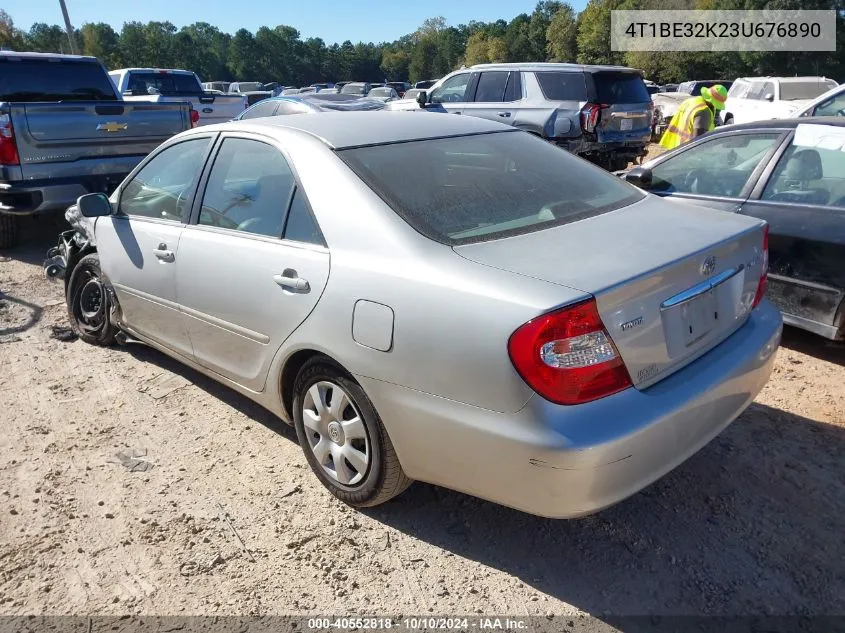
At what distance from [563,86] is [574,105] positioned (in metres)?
0.44

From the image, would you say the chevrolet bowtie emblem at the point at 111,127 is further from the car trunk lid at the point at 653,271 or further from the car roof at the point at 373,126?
the car trunk lid at the point at 653,271

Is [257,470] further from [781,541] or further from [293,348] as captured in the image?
[781,541]

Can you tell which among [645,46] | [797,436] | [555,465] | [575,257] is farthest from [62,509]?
[645,46]

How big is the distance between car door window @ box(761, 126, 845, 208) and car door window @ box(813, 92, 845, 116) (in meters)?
5.97

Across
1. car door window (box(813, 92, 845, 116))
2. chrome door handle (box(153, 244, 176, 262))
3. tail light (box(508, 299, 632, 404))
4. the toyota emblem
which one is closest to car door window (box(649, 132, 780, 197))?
the toyota emblem

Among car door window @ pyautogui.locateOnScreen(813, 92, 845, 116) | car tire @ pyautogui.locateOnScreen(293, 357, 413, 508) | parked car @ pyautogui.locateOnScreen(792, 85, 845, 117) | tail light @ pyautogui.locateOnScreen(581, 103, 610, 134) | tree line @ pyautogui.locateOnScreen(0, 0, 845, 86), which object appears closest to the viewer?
car tire @ pyautogui.locateOnScreen(293, 357, 413, 508)

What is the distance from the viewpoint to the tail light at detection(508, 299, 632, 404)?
2078 mm

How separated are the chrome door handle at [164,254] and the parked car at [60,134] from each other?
3686mm

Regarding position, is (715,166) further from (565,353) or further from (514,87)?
(514,87)

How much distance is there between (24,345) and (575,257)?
14.1ft

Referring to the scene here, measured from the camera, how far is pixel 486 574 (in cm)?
255

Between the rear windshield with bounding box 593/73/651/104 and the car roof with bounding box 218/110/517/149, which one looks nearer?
the car roof with bounding box 218/110/517/149

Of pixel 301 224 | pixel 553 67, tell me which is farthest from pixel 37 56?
pixel 553 67

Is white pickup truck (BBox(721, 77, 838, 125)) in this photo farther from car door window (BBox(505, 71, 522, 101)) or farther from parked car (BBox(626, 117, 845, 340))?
parked car (BBox(626, 117, 845, 340))
